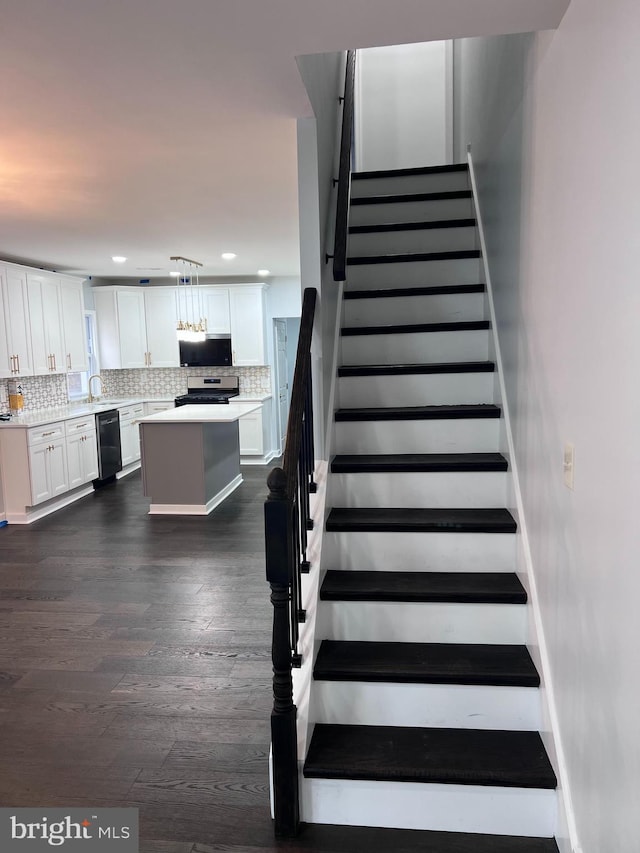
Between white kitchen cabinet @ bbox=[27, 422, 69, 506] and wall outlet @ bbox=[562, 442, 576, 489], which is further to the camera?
white kitchen cabinet @ bbox=[27, 422, 69, 506]

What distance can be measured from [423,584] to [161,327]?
739 centimetres

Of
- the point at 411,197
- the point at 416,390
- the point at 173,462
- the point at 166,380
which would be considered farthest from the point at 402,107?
the point at 166,380

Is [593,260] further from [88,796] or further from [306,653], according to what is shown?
[88,796]

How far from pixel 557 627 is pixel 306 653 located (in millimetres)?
889

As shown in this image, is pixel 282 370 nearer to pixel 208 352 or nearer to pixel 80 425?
pixel 208 352

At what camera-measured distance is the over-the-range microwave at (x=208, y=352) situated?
29.5 ft

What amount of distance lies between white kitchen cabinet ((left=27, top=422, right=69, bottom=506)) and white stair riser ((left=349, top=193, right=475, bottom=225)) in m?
3.88

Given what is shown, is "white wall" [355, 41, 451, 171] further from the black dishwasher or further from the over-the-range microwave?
the black dishwasher

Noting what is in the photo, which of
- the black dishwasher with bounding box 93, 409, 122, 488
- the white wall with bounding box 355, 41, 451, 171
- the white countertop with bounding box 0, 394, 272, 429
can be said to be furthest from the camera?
the black dishwasher with bounding box 93, 409, 122, 488

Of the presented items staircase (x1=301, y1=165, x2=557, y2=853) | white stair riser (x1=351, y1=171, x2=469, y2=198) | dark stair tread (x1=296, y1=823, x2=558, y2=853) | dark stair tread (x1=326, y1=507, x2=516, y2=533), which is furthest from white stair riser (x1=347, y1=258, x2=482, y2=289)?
dark stair tread (x1=296, y1=823, x2=558, y2=853)

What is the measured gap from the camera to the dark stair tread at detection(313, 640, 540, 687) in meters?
2.22

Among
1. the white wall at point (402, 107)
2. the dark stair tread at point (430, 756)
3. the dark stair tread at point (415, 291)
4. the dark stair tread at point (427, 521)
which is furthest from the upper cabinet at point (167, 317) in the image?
the dark stair tread at point (430, 756)

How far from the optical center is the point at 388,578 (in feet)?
8.54

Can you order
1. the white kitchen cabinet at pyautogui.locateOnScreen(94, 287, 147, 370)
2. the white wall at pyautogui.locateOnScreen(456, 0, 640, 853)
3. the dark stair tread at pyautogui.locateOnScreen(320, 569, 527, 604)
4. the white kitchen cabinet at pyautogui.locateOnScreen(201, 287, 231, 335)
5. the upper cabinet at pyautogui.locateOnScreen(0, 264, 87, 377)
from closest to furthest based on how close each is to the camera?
the white wall at pyautogui.locateOnScreen(456, 0, 640, 853) < the dark stair tread at pyautogui.locateOnScreen(320, 569, 527, 604) < the upper cabinet at pyautogui.locateOnScreen(0, 264, 87, 377) < the white kitchen cabinet at pyautogui.locateOnScreen(94, 287, 147, 370) < the white kitchen cabinet at pyautogui.locateOnScreen(201, 287, 231, 335)
